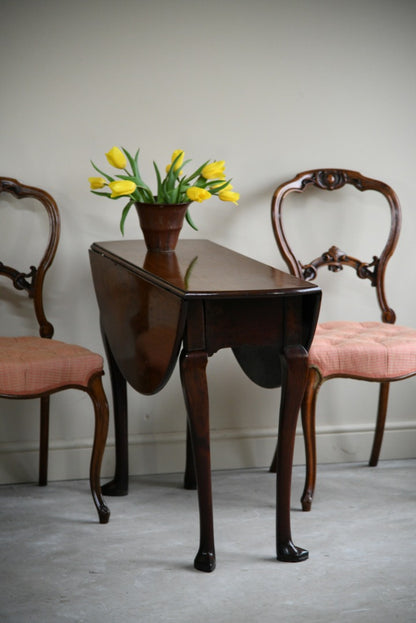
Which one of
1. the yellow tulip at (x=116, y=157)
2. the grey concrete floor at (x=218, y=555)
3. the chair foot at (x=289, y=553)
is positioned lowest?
the grey concrete floor at (x=218, y=555)

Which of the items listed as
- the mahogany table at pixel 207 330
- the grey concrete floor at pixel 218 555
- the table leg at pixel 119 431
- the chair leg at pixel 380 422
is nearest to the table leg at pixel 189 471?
the grey concrete floor at pixel 218 555

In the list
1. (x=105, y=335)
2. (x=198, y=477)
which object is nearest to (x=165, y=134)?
(x=105, y=335)

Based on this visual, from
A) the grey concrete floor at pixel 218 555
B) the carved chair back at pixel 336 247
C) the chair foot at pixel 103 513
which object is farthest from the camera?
the carved chair back at pixel 336 247

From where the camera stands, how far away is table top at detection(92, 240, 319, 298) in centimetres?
197

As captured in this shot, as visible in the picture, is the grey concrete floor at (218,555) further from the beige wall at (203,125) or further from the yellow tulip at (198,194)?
the yellow tulip at (198,194)

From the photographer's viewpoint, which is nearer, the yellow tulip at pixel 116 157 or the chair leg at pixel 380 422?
the yellow tulip at pixel 116 157

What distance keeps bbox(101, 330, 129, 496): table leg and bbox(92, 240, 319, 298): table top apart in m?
0.36

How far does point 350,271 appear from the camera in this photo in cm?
312

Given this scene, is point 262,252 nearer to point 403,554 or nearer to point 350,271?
point 350,271

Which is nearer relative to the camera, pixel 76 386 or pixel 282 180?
pixel 76 386

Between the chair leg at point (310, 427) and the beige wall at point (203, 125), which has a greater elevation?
the beige wall at point (203, 125)

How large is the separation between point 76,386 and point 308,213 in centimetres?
118

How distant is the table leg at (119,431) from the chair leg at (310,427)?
24.1 inches

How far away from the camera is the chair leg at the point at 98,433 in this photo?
2410 mm
